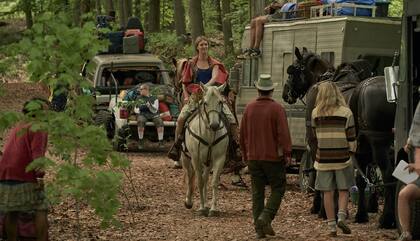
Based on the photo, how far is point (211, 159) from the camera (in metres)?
14.4

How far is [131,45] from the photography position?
90.0 ft

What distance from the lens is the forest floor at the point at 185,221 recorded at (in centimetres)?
1212

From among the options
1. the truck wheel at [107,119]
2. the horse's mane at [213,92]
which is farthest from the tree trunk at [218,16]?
the horse's mane at [213,92]

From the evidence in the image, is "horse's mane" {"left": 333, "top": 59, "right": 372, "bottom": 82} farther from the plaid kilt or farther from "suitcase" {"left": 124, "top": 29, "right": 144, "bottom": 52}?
"suitcase" {"left": 124, "top": 29, "right": 144, "bottom": 52}

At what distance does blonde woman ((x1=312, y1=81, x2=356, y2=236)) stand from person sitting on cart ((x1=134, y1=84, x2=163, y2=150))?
38.4ft

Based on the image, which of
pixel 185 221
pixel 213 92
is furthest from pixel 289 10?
pixel 185 221

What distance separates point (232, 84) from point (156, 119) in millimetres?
4331

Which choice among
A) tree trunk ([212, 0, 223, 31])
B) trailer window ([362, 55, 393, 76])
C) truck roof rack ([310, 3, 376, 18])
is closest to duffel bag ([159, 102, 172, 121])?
truck roof rack ([310, 3, 376, 18])

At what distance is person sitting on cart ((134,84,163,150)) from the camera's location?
76.0ft

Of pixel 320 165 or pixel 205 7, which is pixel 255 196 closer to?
pixel 320 165

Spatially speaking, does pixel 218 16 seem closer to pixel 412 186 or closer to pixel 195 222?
pixel 195 222

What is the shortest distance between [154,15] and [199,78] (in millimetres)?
27191

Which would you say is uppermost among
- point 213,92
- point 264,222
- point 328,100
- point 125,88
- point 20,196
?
point 328,100

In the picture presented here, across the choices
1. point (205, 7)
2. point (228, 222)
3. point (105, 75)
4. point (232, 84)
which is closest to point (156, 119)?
point (105, 75)
